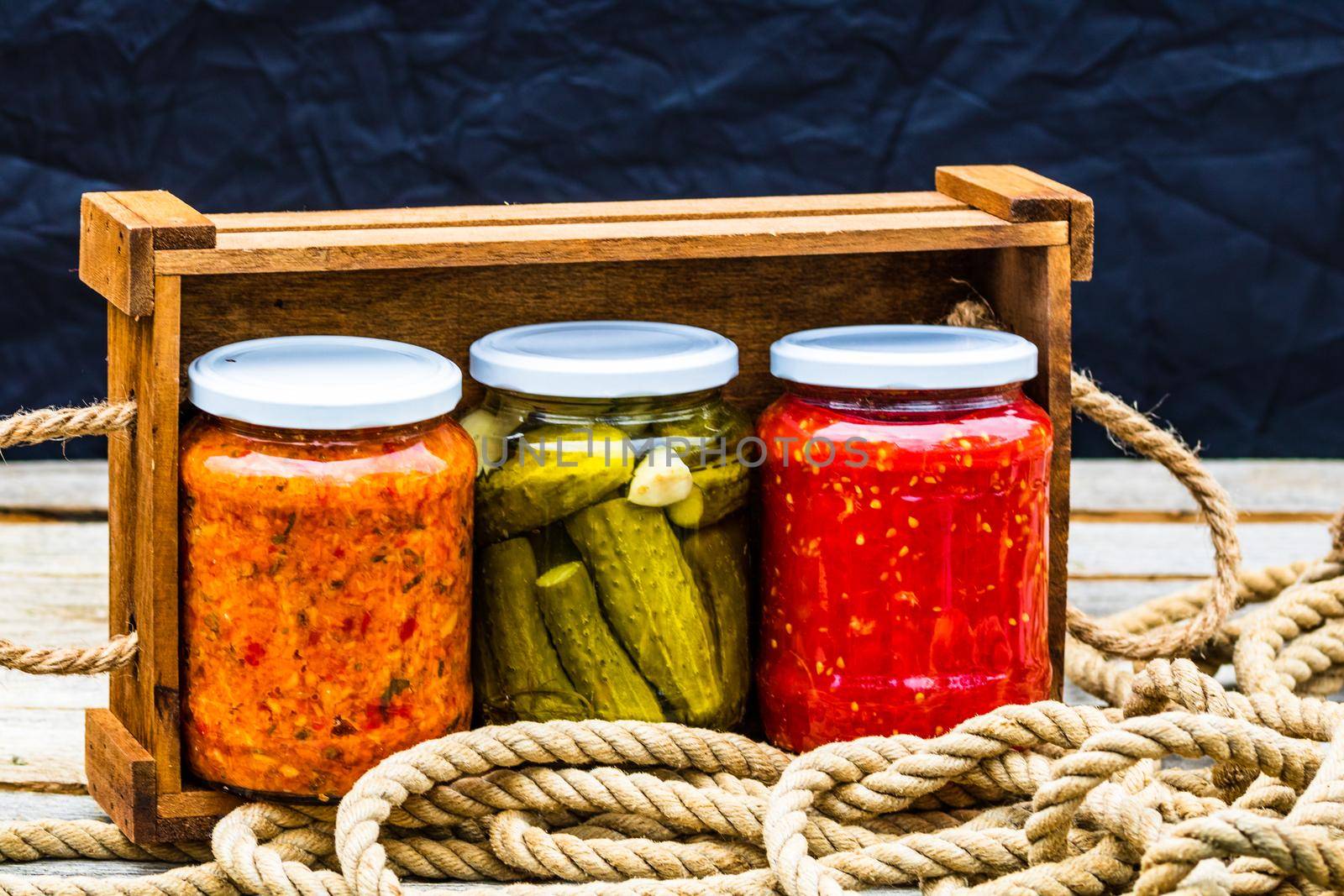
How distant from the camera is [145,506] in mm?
1099

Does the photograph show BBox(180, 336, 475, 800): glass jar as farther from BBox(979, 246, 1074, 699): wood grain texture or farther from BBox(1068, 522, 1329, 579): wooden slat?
BBox(1068, 522, 1329, 579): wooden slat

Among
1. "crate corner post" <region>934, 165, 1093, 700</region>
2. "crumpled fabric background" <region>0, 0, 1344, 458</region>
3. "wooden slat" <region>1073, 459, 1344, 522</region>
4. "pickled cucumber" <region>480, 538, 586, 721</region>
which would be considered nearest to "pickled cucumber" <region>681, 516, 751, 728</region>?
"pickled cucumber" <region>480, 538, 586, 721</region>

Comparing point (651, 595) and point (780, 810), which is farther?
point (651, 595)

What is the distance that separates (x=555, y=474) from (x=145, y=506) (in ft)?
0.84

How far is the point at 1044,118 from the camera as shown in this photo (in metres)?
1.95

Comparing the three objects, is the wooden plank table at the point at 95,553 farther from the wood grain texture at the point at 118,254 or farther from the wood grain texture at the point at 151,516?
the wood grain texture at the point at 118,254

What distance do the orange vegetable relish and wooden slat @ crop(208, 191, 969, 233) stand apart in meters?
0.17

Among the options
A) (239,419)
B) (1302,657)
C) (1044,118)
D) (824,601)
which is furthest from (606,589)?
(1044,118)

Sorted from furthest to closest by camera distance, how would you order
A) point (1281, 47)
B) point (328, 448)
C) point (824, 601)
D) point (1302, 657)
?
point (1281, 47) → point (1302, 657) → point (824, 601) → point (328, 448)

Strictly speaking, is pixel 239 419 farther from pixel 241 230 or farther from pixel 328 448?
pixel 241 230

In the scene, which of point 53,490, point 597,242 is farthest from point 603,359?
point 53,490

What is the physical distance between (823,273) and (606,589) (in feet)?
1.08

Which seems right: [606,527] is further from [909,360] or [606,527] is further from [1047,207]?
[1047,207]

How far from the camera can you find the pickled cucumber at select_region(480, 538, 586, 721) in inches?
46.1
